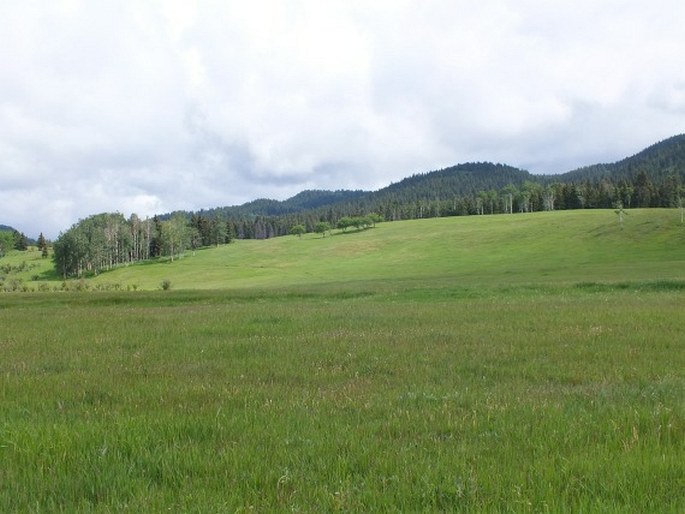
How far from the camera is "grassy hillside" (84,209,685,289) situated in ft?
304

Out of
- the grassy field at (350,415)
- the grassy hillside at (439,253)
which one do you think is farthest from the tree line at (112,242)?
the grassy field at (350,415)

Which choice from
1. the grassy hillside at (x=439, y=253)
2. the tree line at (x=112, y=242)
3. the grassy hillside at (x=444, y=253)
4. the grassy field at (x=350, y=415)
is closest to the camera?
the grassy field at (x=350, y=415)

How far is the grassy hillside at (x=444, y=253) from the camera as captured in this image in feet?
304

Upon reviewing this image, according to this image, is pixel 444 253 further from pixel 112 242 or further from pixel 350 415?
pixel 112 242

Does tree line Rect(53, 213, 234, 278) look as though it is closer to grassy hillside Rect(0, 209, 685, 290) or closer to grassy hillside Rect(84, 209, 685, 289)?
grassy hillside Rect(0, 209, 685, 290)

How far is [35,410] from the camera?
→ 824 cm

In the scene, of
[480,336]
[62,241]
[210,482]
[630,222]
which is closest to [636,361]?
[480,336]

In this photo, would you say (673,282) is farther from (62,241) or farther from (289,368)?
(62,241)

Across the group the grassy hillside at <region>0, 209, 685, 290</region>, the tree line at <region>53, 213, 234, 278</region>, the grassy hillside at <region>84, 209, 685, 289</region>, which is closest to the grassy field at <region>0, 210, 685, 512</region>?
the grassy hillside at <region>0, 209, 685, 290</region>

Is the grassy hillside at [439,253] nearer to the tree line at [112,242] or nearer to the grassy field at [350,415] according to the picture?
the tree line at [112,242]

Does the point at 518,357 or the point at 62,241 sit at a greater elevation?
the point at 62,241

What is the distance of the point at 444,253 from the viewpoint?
11762cm

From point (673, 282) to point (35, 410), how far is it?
134 feet

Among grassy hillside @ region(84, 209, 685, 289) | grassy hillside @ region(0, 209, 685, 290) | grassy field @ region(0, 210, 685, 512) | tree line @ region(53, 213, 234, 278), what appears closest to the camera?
grassy field @ region(0, 210, 685, 512)
